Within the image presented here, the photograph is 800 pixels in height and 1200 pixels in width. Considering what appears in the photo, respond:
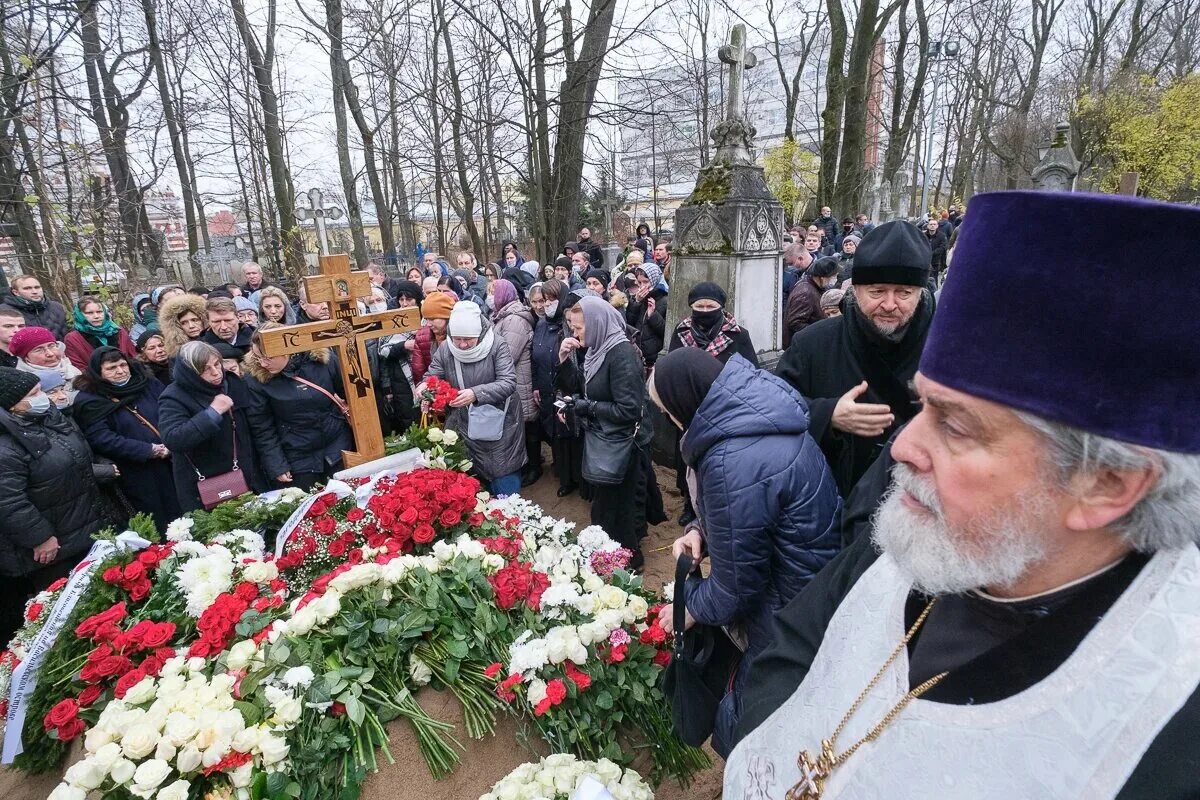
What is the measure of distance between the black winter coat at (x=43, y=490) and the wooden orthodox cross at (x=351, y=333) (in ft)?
4.14

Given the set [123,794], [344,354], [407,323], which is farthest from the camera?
[407,323]

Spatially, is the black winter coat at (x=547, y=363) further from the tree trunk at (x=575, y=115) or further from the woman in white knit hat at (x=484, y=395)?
the tree trunk at (x=575, y=115)

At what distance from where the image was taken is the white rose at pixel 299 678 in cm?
199

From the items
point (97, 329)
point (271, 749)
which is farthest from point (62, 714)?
point (97, 329)

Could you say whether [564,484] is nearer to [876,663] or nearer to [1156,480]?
[876,663]

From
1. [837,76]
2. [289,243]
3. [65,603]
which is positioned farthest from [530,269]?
Answer: [65,603]

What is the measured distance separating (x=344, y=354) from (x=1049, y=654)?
146 inches

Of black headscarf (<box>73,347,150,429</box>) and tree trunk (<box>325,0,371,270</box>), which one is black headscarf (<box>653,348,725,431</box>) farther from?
tree trunk (<box>325,0,371,270</box>)

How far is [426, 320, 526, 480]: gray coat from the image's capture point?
449cm

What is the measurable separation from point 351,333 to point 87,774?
256cm

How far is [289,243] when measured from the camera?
1270 centimetres

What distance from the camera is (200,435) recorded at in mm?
3594

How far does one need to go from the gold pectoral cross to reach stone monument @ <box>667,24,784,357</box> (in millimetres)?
5000

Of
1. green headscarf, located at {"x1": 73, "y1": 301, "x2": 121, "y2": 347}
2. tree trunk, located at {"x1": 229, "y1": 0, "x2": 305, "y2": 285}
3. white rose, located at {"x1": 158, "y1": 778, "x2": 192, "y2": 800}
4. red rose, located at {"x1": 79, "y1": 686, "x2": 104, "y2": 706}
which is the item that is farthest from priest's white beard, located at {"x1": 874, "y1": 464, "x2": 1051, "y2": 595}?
tree trunk, located at {"x1": 229, "y1": 0, "x2": 305, "y2": 285}
